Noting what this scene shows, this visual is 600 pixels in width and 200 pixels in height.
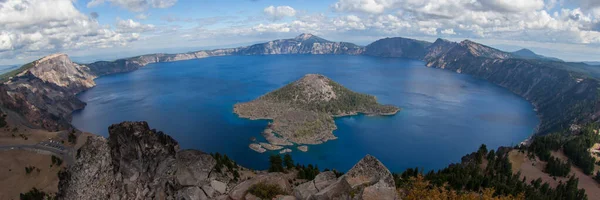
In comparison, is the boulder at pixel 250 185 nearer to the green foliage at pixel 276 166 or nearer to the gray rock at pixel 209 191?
the gray rock at pixel 209 191

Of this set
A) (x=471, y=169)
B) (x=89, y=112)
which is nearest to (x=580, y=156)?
(x=471, y=169)

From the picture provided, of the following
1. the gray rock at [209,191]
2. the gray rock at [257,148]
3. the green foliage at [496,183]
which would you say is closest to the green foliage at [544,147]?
the green foliage at [496,183]

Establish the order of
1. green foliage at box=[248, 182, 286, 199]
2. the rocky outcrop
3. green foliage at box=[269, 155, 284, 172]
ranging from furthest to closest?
green foliage at box=[269, 155, 284, 172]
the rocky outcrop
green foliage at box=[248, 182, 286, 199]

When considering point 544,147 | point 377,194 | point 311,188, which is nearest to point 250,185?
point 311,188

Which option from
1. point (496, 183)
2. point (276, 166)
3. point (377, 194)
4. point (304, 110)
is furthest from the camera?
point (304, 110)

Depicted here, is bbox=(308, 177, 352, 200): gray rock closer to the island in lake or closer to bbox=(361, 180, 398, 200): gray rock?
bbox=(361, 180, 398, 200): gray rock

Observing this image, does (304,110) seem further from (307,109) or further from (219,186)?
(219,186)

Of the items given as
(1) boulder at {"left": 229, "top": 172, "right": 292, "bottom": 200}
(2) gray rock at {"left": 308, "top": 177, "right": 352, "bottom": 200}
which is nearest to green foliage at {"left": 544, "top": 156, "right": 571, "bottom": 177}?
(1) boulder at {"left": 229, "top": 172, "right": 292, "bottom": 200}
